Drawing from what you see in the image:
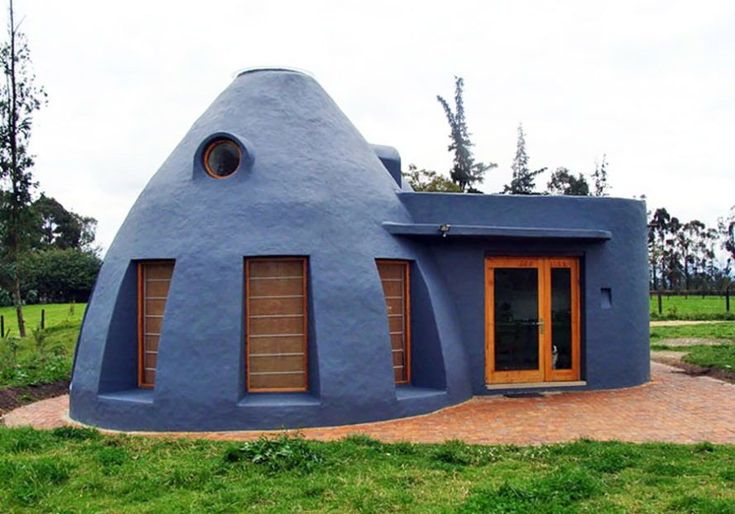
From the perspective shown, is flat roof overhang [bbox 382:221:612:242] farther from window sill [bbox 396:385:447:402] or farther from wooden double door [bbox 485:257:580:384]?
window sill [bbox 396:385:447:402]

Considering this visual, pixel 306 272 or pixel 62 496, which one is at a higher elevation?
pixel 306 272

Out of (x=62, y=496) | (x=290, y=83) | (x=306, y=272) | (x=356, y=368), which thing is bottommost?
(x=62, y=496)

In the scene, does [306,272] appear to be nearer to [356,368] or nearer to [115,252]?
[356,368]

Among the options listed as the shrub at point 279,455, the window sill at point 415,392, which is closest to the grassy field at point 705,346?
the window sill at point 415,392

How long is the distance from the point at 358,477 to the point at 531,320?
5.97m

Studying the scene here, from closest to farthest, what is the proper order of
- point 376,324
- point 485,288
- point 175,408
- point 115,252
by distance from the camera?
point 175,408 < point 376,324 < point 115,252 < point 485,288

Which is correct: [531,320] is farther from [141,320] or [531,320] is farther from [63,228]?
[63,228]

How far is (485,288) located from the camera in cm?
1088

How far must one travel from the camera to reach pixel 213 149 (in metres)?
9.62

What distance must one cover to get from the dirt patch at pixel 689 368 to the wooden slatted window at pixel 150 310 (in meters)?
10.2

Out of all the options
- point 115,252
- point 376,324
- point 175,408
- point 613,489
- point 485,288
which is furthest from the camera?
point 485,288

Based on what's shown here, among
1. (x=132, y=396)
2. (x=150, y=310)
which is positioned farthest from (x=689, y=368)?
(x=132, y=396)

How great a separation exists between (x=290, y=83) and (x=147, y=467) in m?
6.47

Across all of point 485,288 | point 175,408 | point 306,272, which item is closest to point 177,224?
point 306,272
